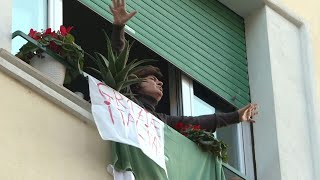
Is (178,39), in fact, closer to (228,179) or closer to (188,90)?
(188,90)

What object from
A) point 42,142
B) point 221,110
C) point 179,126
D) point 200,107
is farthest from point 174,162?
point 221,110

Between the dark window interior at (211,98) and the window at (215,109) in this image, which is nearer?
the window at (215,109)

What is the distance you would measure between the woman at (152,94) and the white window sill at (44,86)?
700mm

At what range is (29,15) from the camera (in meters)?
9.06

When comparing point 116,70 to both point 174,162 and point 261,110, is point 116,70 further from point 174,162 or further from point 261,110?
point 261,110

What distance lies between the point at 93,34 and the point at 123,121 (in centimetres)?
208

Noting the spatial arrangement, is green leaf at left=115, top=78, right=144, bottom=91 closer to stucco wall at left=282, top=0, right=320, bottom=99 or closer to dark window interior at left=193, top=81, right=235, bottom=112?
dark window interior at left=193, top=81, right=235, bottom=112

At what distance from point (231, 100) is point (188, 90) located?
17.5 inches

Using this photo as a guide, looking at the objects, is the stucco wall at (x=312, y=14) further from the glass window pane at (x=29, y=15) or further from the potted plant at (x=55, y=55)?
the potted plant at (x=55, y=55)

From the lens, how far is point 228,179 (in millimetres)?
9773

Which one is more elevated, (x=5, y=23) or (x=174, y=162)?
(x=5, y=23)

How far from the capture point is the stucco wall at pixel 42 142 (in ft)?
25.1

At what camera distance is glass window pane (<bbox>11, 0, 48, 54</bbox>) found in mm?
8945

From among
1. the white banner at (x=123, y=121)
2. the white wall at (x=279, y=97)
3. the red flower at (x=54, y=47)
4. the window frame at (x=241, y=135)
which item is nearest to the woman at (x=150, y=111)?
the white banner at (x=123, y=121)
